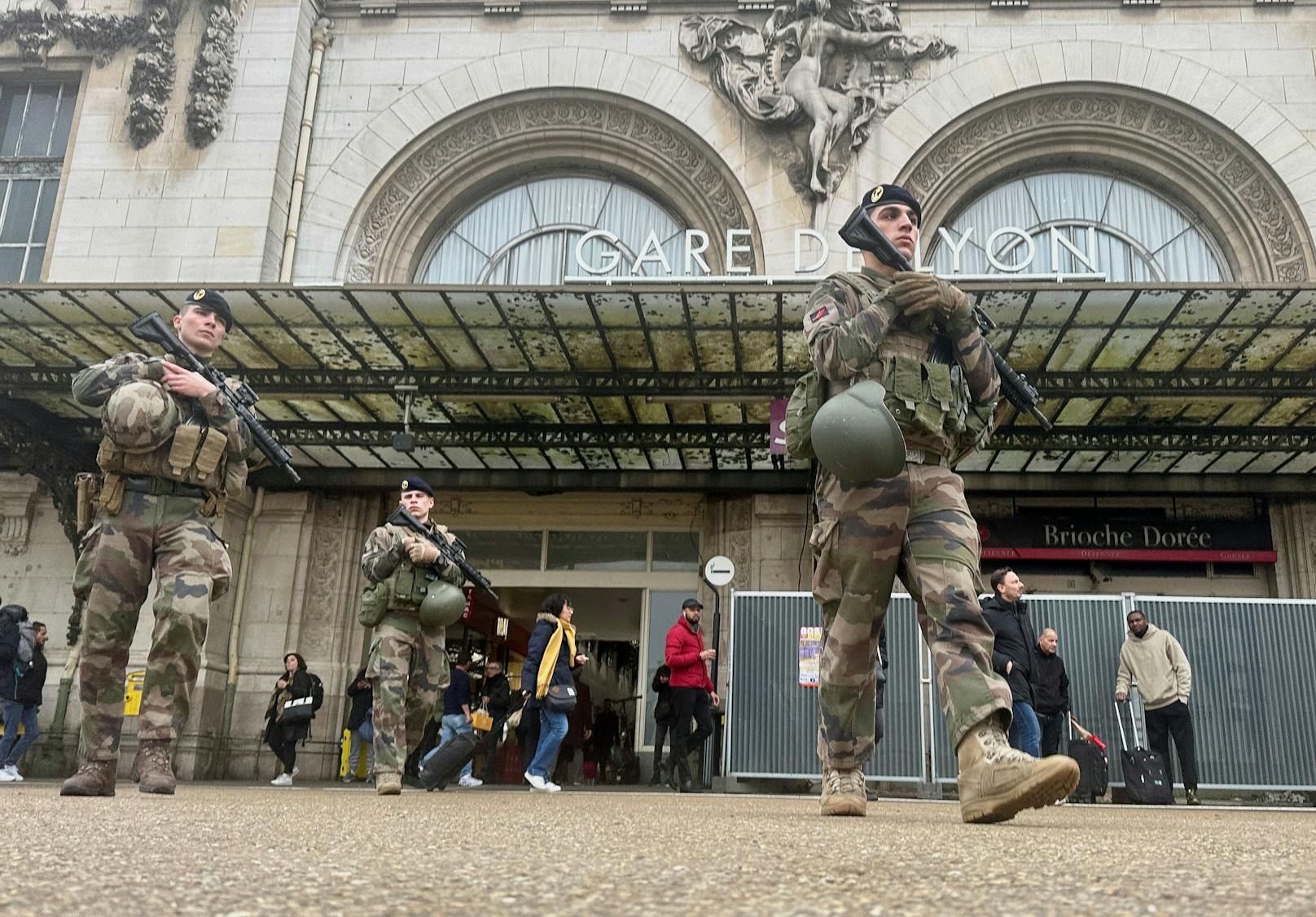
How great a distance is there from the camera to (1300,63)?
49.7 feet

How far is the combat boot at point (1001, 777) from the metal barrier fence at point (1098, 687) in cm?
761

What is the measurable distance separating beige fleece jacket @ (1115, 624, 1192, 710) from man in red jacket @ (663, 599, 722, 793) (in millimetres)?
3959

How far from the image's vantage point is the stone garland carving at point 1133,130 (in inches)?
586

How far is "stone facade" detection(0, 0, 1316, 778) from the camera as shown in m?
15.0

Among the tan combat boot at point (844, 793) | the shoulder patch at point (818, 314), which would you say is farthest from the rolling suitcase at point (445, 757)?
the shoulder patch at point (818, 314)

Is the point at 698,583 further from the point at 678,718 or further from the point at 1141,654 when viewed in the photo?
the point at 1141,654

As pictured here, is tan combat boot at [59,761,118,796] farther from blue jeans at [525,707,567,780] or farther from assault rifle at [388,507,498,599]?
blue jeans at [525,707,567,780]

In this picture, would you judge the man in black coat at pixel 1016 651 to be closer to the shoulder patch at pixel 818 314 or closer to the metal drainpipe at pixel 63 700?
the shoulder patch at pixel 818 314

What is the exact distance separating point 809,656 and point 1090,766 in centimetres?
275

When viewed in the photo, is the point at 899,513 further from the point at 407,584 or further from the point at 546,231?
the point at 546,231

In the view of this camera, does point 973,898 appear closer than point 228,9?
Yes

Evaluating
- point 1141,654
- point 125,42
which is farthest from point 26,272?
point 1141,654

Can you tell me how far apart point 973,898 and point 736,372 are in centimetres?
1134

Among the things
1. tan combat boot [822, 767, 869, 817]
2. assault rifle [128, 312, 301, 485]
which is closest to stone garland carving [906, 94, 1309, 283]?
assault rifle [128, 312, 301, 485]
